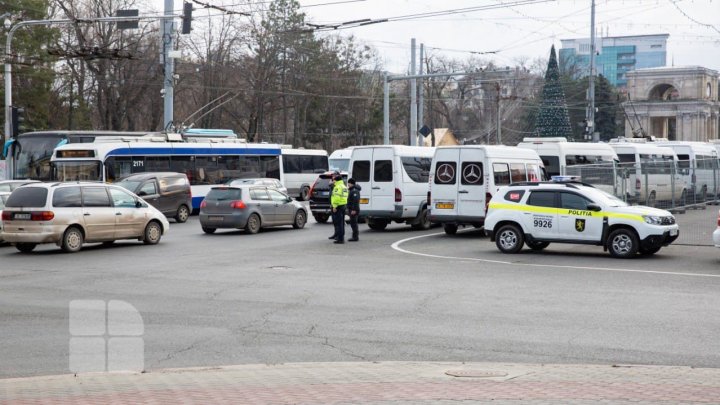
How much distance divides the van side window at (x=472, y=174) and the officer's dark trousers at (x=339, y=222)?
Result: 364 centimetres

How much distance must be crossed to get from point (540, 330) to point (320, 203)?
21.6m

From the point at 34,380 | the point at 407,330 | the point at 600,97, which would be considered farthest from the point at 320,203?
the point at 600,97

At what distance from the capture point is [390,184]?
28562mm

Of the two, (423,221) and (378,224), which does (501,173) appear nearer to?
(423,221)

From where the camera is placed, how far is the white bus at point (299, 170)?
1983 inches

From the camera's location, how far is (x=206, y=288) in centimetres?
1560

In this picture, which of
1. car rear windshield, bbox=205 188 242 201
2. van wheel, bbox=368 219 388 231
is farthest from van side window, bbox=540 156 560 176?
car rear windshield, bbox=205 188 242 201

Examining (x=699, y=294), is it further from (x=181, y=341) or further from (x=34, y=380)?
(x=34, y=380)

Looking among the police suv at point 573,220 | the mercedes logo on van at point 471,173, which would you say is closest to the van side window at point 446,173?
the mercedes logo on van at point 471,173

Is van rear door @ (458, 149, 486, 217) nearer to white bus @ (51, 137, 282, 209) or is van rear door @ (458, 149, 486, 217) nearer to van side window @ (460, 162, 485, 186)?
van side window @ (460, 162, 485, 186)

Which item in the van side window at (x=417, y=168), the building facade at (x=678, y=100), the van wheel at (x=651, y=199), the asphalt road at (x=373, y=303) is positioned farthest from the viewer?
the building facade at (x=678, y=100)

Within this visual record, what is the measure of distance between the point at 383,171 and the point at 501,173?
3.86m

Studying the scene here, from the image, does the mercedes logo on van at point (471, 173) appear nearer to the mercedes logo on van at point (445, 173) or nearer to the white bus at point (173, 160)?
the mercedes logo on van at point (445, 173)

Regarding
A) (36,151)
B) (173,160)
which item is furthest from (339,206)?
(36,151)
